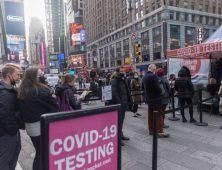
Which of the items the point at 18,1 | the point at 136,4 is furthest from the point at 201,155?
the point at 18,1

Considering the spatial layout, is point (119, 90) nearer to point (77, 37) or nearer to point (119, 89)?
point (119, 89)

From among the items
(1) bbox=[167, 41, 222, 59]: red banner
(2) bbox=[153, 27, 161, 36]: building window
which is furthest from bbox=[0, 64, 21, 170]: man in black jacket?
(2) bbox=[153, 27, 161, 36]: building window

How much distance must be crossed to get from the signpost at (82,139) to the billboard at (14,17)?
58.2 meters

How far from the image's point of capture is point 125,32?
5672 centimetres

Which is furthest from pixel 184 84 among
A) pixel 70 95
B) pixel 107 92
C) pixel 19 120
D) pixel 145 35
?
pixel 145 35

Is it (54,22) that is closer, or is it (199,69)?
(199,69)

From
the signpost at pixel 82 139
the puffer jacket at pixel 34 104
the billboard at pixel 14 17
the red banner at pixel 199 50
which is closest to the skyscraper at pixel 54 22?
the billboard at pixel 14 17

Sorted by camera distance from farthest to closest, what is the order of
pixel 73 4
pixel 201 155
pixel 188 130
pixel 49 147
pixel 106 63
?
1. pixel 73 4
2. pixel 106 63
3. pixel 188 130
4. pixel 201 155
5. pixel 49 147

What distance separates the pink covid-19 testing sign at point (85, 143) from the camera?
→ 1533 mm

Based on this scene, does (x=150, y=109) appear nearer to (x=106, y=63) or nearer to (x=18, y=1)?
(x=18, y=1)

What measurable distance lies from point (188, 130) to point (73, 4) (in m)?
112

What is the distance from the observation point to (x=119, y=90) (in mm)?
4934

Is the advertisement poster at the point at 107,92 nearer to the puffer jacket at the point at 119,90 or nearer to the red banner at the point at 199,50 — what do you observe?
the puffer jacket at the point at 119,90

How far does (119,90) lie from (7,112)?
9.93 feet
